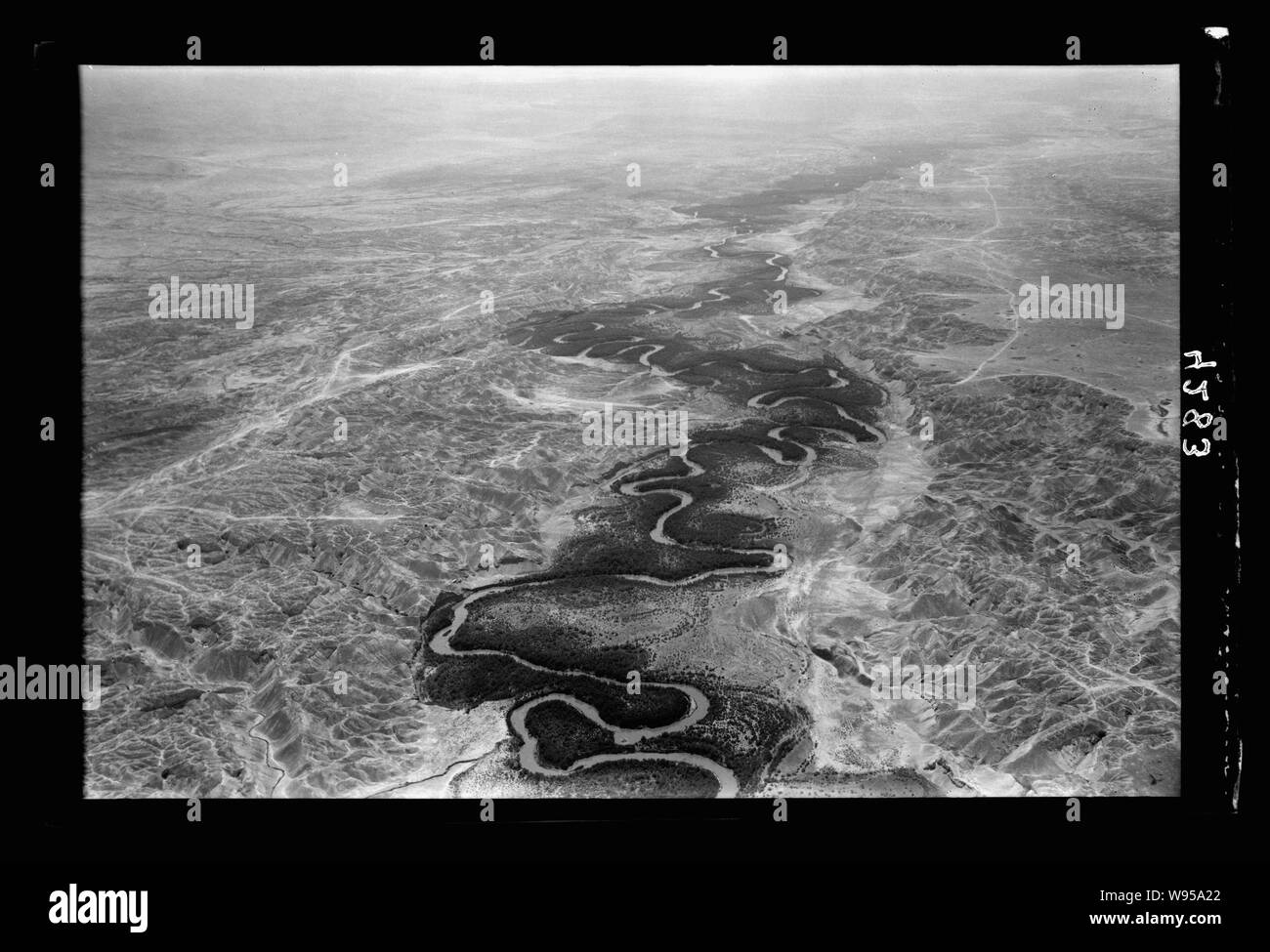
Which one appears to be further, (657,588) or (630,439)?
(630,439)

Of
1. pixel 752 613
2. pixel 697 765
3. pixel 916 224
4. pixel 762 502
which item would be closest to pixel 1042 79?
pixel 916 224

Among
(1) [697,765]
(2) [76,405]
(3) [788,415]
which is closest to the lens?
(2) [76,405]

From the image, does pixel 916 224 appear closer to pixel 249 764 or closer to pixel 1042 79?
pixel 1042 79

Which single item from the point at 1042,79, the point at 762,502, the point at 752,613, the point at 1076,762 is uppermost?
the point at 1042,79

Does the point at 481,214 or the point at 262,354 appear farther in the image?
the point at 481,214

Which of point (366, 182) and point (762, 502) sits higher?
point (366, 182)

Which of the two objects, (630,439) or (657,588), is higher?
(630,439)

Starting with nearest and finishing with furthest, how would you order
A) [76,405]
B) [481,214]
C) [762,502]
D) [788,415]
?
[76,405]
[762,502]
[788,415]
[481,214]
